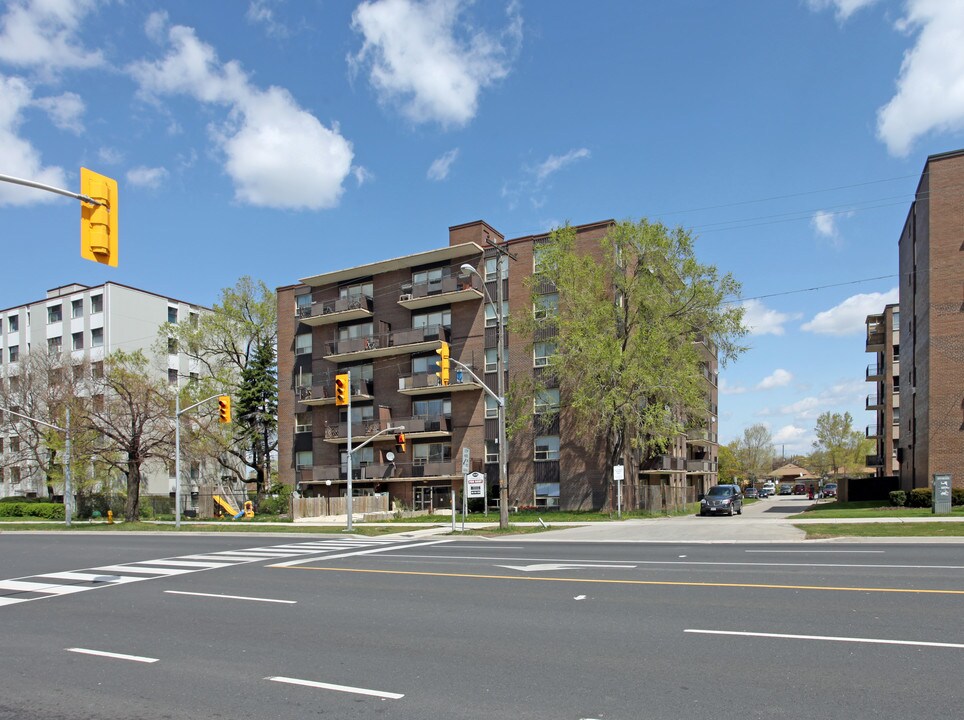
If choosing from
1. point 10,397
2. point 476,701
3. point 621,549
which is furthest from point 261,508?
point 476,701

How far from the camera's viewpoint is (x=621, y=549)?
19.8 meters

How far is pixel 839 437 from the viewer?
307 ft

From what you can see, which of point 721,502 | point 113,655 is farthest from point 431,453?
point 113,655

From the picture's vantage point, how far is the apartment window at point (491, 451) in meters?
46.0

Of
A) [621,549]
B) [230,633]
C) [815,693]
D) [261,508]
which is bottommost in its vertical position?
[261,508]

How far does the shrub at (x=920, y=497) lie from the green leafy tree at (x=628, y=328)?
448 inches

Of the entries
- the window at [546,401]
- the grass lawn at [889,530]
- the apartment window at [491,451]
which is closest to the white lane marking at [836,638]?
the grass lawn at [889,530]

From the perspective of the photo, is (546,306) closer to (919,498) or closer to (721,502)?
(721,502)

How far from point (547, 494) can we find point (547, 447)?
2.87 meters

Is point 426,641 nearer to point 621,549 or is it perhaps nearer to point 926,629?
point 926,629

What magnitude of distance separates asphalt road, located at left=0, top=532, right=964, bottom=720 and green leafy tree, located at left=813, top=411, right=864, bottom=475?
281 ft

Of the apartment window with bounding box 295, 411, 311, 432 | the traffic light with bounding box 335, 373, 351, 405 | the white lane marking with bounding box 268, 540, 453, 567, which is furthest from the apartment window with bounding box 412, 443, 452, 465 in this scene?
the white lane marking with bounding box 268, 540, 453, 567

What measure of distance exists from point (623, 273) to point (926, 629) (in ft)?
113

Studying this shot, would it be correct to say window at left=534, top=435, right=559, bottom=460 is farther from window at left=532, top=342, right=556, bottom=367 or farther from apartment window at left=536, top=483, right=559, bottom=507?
window at left=532, top=342, right=556, bottom=367
